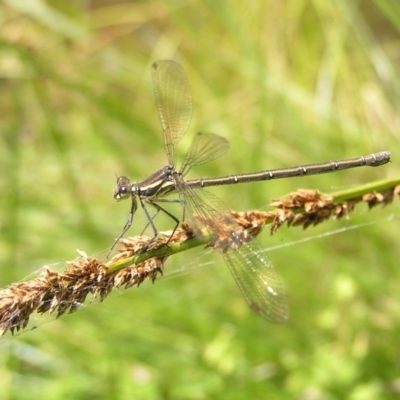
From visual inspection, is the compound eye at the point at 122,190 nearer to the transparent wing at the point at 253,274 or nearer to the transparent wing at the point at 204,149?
the transparent wing at the point at 204,149

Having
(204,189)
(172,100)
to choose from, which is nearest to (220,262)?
(204,189)

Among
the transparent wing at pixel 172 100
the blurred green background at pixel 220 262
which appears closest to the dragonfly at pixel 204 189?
A: the transparent wing at pixel 172 100

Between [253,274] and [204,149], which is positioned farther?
[204,149]

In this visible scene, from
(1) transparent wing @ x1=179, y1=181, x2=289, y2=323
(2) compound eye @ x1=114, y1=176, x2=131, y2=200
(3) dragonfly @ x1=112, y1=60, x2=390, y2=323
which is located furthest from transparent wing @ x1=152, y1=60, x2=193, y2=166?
(1) transparent wing @ x1=179, y1=181, x2=289, y2=323

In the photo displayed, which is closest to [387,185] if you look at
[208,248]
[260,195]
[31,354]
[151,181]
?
[208,248]

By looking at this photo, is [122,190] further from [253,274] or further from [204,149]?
→ [253,274]

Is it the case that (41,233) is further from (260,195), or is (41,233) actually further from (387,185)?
(387,185)
